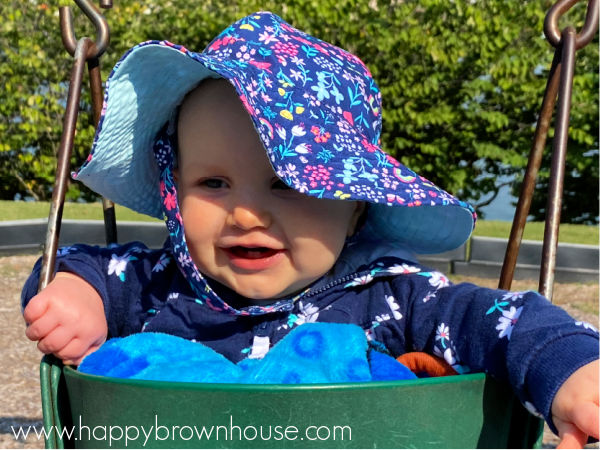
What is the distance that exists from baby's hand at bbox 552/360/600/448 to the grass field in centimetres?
408

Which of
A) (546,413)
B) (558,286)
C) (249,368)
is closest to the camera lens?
(546,413)

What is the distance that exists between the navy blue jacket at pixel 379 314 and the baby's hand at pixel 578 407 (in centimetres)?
3

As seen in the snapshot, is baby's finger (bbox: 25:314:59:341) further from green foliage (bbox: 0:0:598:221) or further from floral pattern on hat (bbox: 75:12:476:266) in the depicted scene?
green foliage (bbox: 0:0:598:221)

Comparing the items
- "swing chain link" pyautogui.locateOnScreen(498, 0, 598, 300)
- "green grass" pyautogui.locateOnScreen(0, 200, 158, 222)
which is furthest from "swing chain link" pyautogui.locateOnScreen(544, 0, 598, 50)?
"green grass" pyautogui.locateOnScreen(0, 200, 158, 222)

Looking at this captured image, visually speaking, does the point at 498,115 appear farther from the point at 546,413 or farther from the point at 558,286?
the point at 546,413

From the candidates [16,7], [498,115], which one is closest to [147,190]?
[498,115]

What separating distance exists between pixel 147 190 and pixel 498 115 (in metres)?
4.69

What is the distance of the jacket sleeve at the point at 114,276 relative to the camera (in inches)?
63.6

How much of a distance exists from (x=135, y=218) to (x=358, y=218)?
13.7 ft

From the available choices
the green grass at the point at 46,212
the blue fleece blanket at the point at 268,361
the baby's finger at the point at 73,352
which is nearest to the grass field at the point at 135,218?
the green grass at the point at 46,212

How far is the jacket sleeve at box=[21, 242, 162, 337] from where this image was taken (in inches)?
63.6

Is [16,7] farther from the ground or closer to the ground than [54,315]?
farther from the ground

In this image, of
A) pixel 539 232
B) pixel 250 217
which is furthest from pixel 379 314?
pixel 539 232

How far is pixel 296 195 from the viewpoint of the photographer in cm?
147
